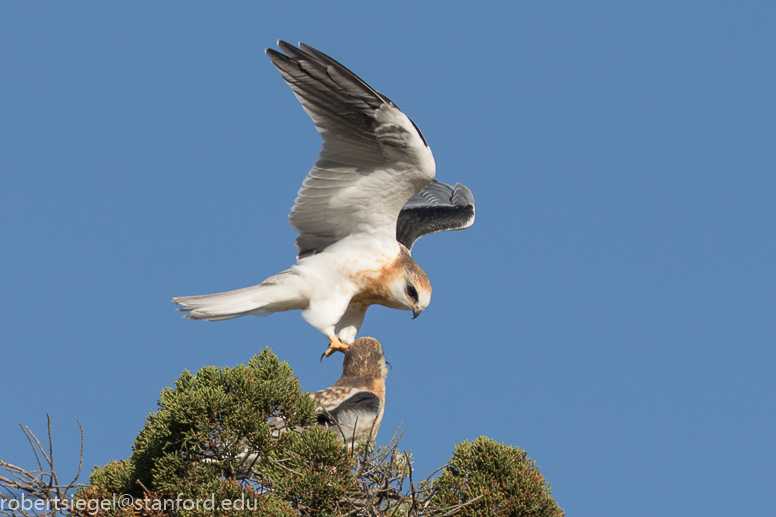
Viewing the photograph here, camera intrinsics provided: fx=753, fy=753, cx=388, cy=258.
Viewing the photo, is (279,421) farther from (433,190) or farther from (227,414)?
(433,190)

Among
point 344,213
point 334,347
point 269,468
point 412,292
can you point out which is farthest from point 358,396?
point 344,213

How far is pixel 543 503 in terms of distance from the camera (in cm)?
421

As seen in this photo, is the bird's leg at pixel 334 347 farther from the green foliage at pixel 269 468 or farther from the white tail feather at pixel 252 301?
the green foliage at pixel 269 468

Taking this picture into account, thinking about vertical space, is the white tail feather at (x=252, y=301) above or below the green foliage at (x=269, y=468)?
above

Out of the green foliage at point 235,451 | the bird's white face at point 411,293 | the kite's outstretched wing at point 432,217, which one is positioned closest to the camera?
the green foliage at point 235,451

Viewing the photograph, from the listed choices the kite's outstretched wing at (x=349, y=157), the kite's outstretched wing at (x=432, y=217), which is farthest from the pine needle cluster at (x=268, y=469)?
the kite's outstretched wing at (x=432, y=217)

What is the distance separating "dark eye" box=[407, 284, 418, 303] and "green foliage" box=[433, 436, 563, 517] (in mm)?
1998

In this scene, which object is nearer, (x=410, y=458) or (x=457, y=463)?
(x=410, y=458)

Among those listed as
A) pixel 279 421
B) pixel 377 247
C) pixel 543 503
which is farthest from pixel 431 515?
pixel 377 247

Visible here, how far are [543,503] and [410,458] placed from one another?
0.93 metres

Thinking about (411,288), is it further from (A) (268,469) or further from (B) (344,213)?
(A) (268,469)

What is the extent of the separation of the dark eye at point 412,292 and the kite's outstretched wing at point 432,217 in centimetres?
115

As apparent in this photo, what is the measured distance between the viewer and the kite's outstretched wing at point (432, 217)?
7445mm

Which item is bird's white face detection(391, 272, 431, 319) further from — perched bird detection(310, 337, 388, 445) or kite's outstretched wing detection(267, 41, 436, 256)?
perched bird detection(310, 337, 388, 445)
